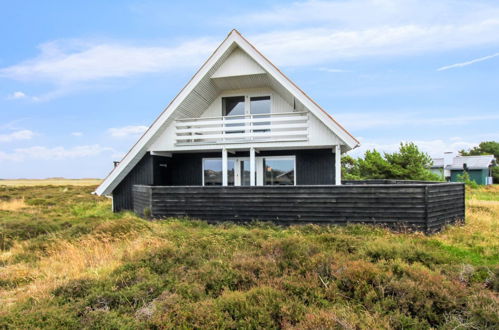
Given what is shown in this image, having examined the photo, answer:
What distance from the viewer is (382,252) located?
6797mm

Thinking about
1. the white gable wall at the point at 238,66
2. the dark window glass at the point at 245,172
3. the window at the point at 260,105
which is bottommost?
the dark window glass at the point at 245,172

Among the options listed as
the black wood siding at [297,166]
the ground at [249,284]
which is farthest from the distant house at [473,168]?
the ground at [249,284]

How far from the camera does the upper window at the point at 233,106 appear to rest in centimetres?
1576

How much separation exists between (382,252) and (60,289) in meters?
6.42

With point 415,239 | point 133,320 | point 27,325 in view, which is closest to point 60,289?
point 27,325

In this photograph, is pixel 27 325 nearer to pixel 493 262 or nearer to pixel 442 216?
pixel 493 262

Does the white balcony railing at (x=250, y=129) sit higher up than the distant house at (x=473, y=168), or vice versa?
the white balcony railing at (x=250, y=129)

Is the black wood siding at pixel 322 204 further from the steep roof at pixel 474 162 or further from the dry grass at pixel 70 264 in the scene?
the steep roof at pixel 474 162

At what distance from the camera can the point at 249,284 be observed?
5699 mm

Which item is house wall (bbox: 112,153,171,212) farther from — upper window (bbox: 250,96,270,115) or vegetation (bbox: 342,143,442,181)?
vegetation (bbox: 342,143,442,181)

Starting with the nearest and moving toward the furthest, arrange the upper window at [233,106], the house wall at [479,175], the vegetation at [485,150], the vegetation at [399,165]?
the upper window at [233,106], the vegetation at [399,165], the house wall at [479,175], the vegetation at [485,150]

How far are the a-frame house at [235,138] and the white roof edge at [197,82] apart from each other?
4cm

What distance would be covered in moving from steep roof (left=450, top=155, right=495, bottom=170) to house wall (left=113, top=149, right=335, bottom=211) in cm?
4315

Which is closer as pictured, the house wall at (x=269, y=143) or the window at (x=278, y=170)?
the house wall at (x=269, y=143)
